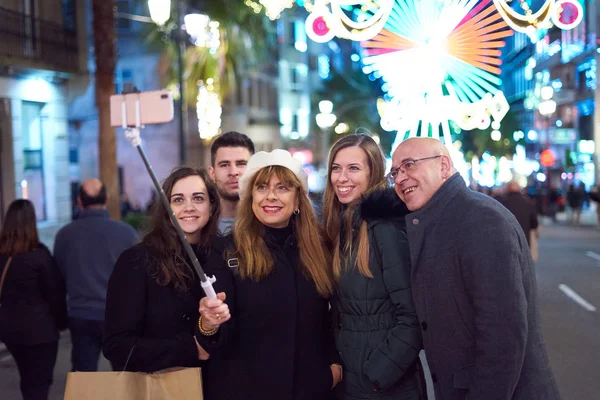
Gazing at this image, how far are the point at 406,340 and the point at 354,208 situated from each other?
77 cm

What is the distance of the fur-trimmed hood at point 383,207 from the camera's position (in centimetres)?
398

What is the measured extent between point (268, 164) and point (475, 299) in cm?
128

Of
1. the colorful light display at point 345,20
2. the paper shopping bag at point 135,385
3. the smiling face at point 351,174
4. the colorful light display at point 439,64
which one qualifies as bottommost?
the paper shopping bag at point 135,385

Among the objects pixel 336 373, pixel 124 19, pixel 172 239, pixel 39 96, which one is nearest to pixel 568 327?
pixel 336 373

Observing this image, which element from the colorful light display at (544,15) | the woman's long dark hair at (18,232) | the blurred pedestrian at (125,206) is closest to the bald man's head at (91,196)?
the woman's long dark hair at (18,232)

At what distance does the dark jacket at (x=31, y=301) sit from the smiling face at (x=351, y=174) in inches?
112

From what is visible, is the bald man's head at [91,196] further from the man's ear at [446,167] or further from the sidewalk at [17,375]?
the man's ear at [446,167]

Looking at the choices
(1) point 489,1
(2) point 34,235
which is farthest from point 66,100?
(1) point 489,1

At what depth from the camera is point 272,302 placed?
3.81 metres

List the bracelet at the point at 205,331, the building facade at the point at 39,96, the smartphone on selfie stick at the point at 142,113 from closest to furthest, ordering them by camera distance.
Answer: the smartphone on selfie stick at the point at 142,113, the bracelet at the point at 205,331, the building facade at the point at 39,96

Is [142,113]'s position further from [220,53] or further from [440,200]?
[220,53]

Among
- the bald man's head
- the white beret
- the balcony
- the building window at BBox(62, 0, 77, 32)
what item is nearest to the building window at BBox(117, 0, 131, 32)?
the building window at BBox(62, 0, 77, 32)

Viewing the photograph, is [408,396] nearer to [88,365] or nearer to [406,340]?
[406,340]

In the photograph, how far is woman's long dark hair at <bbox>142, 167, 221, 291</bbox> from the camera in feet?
13.0
